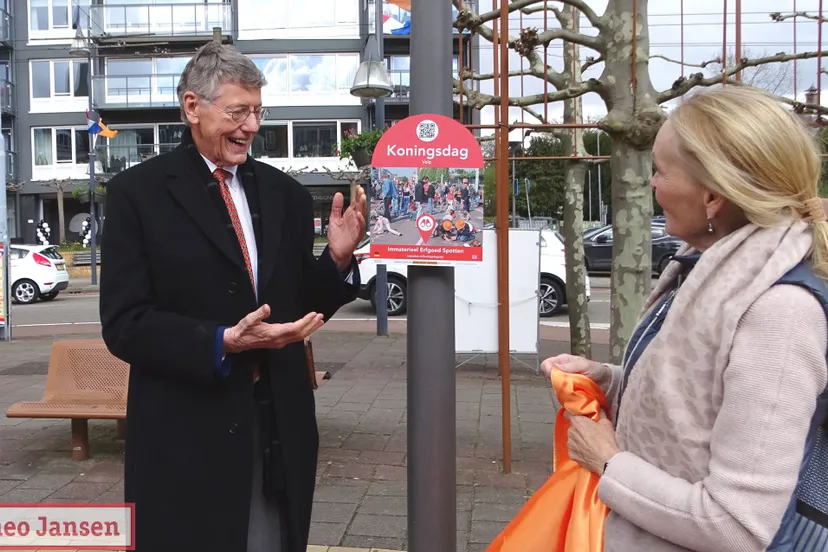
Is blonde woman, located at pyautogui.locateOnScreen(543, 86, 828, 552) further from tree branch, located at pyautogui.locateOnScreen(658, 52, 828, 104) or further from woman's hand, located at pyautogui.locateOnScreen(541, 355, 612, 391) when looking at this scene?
tree branch, located at pyautogui.locateOnScreen(658, 52, 828, 104)

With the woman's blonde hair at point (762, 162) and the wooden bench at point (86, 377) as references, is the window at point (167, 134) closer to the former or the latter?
the wooden bench at point (86, 377)

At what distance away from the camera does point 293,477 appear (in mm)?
2199

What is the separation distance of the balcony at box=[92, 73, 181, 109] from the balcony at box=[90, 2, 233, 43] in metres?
1.66

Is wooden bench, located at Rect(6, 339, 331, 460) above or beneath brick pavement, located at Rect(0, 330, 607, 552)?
above

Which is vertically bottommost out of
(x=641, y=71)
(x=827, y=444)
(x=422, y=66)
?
(x=827, y=444)

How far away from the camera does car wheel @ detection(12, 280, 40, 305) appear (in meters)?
17.2

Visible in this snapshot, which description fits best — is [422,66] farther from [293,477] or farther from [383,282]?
[383,282]

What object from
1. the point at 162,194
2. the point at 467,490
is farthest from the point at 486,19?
the point at 162,194

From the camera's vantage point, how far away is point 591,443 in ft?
5.19

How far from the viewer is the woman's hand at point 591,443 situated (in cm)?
155

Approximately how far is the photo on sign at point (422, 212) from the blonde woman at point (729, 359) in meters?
1.31

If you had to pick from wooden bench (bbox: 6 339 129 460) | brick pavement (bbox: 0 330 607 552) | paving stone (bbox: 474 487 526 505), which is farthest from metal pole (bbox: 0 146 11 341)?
paving stone (bbox: 474 487 526 505)

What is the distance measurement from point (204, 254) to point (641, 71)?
344 cm

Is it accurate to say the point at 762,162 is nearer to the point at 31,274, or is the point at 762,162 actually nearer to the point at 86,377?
the point at 86,377
